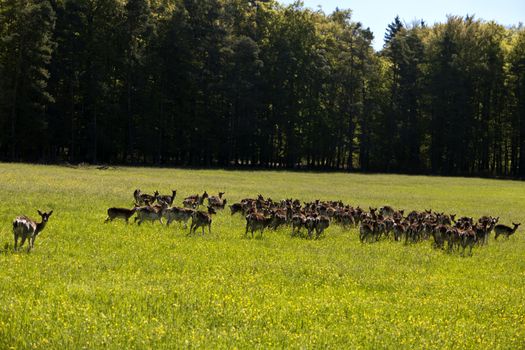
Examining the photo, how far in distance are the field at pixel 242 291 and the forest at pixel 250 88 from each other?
49777mm

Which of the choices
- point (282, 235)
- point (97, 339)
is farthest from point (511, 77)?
point (97, 339)

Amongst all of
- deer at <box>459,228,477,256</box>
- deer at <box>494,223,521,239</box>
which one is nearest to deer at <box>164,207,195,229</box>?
deer at <box>459,228,477,256</box>

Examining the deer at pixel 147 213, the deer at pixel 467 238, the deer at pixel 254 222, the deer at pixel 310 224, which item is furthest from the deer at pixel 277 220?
the deer at pixel 467 238

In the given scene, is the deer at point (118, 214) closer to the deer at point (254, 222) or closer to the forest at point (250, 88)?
the deer at point (254, 222)

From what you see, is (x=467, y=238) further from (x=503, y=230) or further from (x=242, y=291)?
(x=242, y=291)

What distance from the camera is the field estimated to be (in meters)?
8.92

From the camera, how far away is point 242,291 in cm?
1148

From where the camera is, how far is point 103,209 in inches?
922

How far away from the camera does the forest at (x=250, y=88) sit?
6731 centimetres

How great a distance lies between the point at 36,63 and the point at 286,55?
122ft

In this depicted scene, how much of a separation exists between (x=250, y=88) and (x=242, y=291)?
69731 millimetres

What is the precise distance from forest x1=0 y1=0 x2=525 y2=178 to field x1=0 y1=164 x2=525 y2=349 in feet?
163

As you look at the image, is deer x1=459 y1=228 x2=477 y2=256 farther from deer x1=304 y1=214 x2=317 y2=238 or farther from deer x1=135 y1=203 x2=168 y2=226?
deer x1=135 y1=203 x2=168 y2=226

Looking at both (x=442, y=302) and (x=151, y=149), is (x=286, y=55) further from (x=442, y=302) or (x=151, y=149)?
(x=442, y=302)
